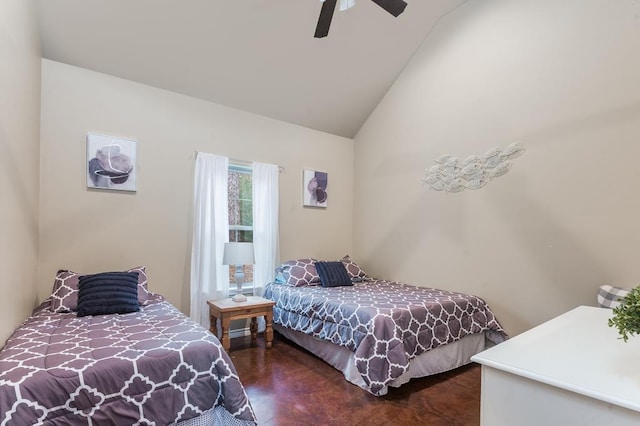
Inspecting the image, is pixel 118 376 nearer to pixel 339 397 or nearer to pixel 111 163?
pixel 339 397

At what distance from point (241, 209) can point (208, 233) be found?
0.58 metres

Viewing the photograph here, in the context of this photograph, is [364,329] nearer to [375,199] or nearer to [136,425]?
[136,425]

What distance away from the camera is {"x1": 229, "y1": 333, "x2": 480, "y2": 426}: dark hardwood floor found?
216 centimetres

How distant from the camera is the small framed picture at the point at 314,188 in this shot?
4473 mm

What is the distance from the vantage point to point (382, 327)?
98.4 inches

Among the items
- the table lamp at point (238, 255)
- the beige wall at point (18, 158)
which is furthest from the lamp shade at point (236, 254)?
the beige wall at point (18, 158)

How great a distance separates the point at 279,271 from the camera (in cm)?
396

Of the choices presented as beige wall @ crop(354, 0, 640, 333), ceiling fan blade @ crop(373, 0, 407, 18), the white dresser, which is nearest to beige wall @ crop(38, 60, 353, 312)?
beige wall @ crop(354, 0, 640, 333)

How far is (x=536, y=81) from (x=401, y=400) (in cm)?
304

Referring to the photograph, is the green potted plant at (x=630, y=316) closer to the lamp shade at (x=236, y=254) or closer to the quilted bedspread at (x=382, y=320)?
the quilted bedspread at (x=382, y=320)

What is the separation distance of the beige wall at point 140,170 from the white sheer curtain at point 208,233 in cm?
12

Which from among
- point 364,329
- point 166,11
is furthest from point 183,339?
point 166,11

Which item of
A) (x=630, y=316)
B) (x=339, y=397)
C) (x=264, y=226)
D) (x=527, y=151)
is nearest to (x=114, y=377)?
(x=339, y=397)

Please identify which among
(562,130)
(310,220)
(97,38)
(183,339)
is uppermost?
(97,38)
